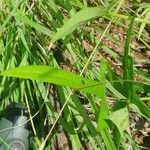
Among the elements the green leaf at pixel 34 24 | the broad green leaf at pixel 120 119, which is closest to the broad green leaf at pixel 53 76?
the broad green leaf at pixel 120 119

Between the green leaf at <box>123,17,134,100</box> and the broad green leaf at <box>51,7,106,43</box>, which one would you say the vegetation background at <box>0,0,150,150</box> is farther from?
the broad green leaf at <box>51,7,106,43</box>

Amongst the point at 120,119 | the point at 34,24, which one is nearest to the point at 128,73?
the point at 120,119

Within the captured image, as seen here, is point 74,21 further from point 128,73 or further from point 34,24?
point 34,24

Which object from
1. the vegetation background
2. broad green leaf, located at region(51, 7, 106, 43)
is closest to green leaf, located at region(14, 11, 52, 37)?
the vegetation background

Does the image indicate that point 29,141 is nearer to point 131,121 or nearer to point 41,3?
point 131,121

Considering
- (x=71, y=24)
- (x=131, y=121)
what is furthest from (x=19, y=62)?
(x=71, y=24)
